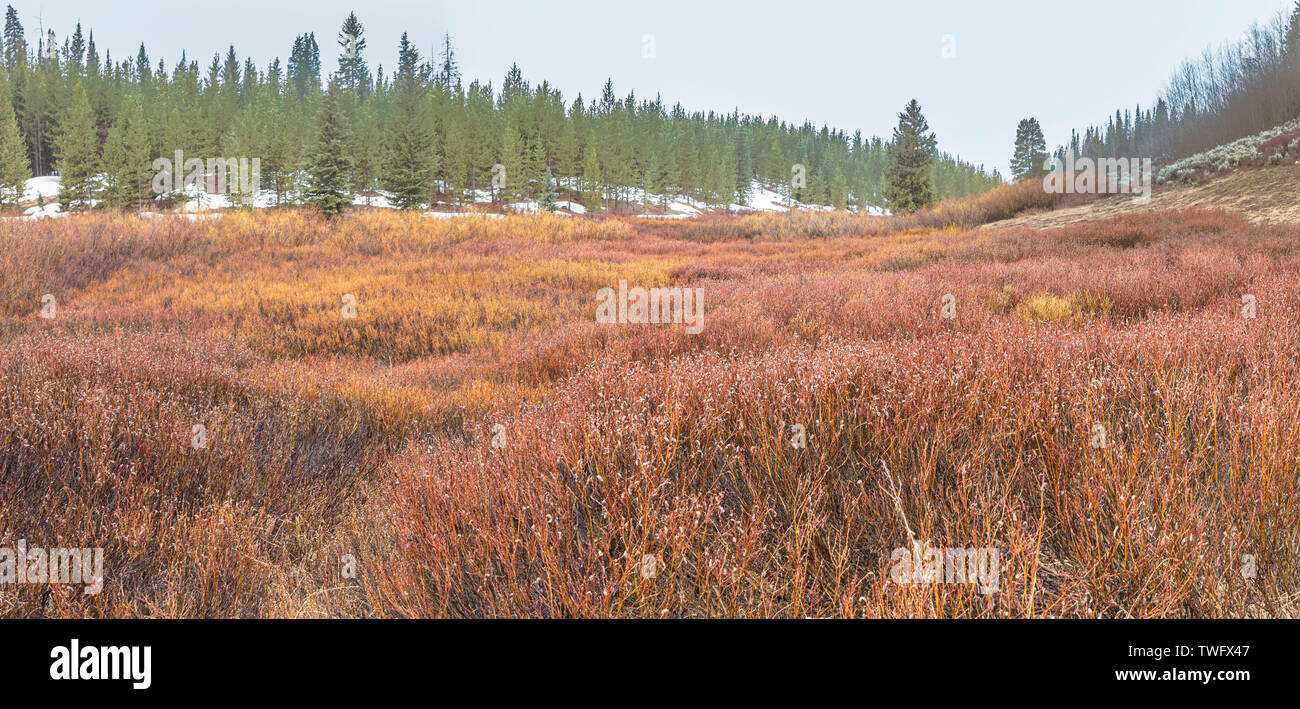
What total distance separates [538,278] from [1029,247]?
10.3 meters

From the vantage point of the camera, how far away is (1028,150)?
51.7 m

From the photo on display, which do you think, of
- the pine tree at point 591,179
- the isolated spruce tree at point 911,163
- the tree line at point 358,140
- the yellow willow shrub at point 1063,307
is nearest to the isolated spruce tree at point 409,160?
the tree line at point 358,140

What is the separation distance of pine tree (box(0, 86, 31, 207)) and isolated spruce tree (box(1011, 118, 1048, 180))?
83.3 metres

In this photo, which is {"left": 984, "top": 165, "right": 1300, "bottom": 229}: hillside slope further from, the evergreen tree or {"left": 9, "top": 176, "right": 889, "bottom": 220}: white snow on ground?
the evergreen tree

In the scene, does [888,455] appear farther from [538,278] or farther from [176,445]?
[538,278]

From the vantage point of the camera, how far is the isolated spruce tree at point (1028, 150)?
5097 cm

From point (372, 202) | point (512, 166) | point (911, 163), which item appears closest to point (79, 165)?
point (372, 202)

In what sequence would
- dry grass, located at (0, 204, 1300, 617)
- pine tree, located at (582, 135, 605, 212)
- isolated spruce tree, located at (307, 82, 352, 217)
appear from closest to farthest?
dry grass, located at (0, 204, 1300, 617) < isolated spruce tree, located at (307, 82, 352, 217) < pine tree, located at (582, 135, 605, 212)

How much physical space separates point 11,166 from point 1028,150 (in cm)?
8477

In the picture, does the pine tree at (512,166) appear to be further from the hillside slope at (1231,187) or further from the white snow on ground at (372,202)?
the hillside slope at (1231,187)

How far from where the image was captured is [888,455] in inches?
92.6

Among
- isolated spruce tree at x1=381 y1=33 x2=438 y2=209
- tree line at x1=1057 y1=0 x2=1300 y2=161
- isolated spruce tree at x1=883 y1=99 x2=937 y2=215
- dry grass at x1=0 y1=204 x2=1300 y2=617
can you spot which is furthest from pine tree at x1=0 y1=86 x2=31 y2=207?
tree line at x1=1057 y1=0 x2=1300 y2=161

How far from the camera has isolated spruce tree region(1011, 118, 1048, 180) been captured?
167ft

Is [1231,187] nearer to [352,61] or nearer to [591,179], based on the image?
[591,179]
